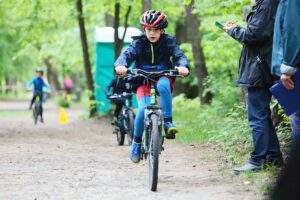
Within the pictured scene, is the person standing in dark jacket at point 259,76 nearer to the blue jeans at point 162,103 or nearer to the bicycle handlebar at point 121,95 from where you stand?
the blue jeans at point 162,103

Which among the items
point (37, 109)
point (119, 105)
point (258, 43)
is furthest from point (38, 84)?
point (258, 43)

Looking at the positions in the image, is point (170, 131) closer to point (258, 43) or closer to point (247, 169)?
point (247, 169)

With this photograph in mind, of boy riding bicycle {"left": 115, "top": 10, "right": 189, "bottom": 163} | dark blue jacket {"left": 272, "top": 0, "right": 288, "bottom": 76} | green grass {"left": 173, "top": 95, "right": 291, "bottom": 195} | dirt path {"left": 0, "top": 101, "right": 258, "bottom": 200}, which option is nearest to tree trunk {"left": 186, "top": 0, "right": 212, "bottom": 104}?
green grass {"left": 173, "top": 95, "right": 291, "bottom": 195}

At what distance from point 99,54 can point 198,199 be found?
14.5m

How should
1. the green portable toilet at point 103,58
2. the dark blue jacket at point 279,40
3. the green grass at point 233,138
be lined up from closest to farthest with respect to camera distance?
the dark blue jacket at point 279,40
the green grass at point 233,138
the green portable toilet at point 103,58

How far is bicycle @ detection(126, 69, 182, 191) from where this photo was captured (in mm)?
6805

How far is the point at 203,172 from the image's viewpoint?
26.9 ft

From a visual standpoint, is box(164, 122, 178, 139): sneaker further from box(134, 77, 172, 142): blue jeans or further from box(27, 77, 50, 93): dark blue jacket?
box(27, 77, 50, 93): dark blue jacket

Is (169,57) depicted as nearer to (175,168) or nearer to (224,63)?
(175,168)

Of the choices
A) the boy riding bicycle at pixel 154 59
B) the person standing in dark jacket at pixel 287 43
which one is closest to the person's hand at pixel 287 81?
the person standing in dark jacket at pixel 287 43

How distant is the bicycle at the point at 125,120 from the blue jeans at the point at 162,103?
13.1ft

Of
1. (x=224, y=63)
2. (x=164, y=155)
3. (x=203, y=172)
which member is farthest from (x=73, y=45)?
(x=203, y=172)

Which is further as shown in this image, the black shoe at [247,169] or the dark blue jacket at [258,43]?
the black shoe at [247,169]

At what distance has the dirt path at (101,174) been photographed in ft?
21.7
